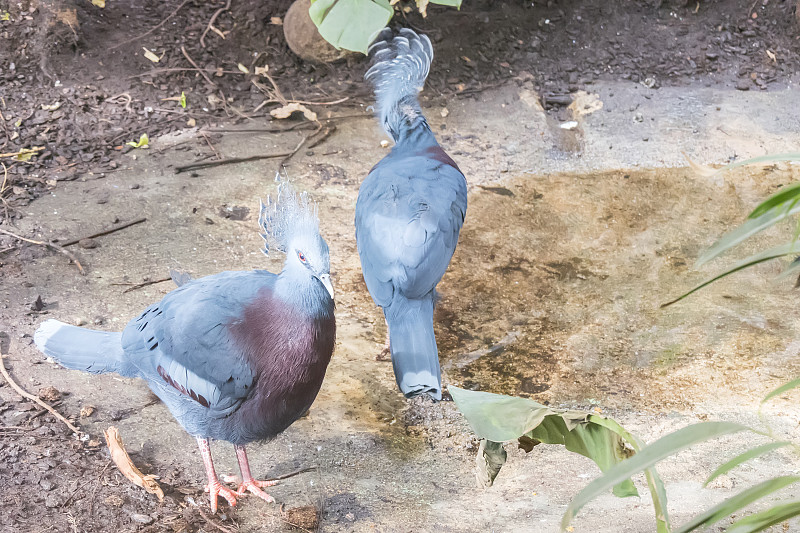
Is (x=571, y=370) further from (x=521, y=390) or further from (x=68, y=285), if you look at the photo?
(x=68, y=285)

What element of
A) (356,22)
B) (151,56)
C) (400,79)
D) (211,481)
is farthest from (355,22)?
(151,56)

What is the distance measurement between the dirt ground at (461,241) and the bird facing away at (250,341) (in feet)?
1.11

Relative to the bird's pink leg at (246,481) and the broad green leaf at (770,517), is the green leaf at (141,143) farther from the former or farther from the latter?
the broad green leaf at (770,517)

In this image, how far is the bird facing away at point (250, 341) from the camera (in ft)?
7.03

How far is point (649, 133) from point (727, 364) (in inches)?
86.9

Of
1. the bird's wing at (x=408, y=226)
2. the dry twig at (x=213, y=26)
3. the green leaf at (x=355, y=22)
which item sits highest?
the green leaf at (x=355, y=22)

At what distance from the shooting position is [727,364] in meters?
3.04

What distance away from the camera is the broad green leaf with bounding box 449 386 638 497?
1311 millimetres

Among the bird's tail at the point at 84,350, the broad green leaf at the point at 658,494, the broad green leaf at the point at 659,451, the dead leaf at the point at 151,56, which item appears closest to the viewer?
the broad green leaf at the point at 659,451

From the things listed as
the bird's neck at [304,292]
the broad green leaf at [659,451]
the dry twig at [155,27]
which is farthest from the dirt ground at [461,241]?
the broad green leaf at [659,451]

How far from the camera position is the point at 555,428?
1447mm

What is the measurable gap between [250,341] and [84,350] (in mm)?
712

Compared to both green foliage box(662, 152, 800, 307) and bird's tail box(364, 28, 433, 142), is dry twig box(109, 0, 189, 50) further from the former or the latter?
green foliage box(662, 152, 800, 307)

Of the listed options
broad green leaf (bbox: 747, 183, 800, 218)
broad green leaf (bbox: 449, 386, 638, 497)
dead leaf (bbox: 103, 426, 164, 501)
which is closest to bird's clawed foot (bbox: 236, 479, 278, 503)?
dead leaf (bbox: 103, 426, 164, 501)
